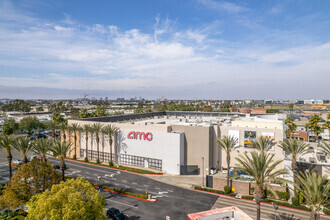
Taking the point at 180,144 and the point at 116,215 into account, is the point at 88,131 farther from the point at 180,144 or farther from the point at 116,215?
the point at 116,215

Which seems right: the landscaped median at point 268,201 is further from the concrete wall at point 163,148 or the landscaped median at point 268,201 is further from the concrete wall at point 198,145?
the concrete wall at point 163,148

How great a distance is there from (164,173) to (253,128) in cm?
2538

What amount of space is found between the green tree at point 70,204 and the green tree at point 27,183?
6.55m

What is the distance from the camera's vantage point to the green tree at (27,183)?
27103 mm

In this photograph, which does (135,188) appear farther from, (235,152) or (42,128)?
(42,128)

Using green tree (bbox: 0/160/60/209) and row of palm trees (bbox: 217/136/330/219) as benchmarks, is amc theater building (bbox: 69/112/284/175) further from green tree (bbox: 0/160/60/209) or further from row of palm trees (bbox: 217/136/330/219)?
green tree (bbox: 0/160/60/209)

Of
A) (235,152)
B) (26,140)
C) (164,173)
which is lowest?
(164,173)

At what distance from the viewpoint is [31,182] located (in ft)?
93.5

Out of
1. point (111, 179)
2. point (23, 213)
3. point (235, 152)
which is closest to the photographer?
point (23, 213)

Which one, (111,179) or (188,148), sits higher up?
(188,148)

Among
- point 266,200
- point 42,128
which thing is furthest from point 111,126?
point 42,128

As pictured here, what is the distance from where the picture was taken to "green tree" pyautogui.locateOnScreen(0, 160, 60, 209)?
27.1 meters

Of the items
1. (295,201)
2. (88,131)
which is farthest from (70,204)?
(88,131)

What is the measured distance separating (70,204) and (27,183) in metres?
12.7
